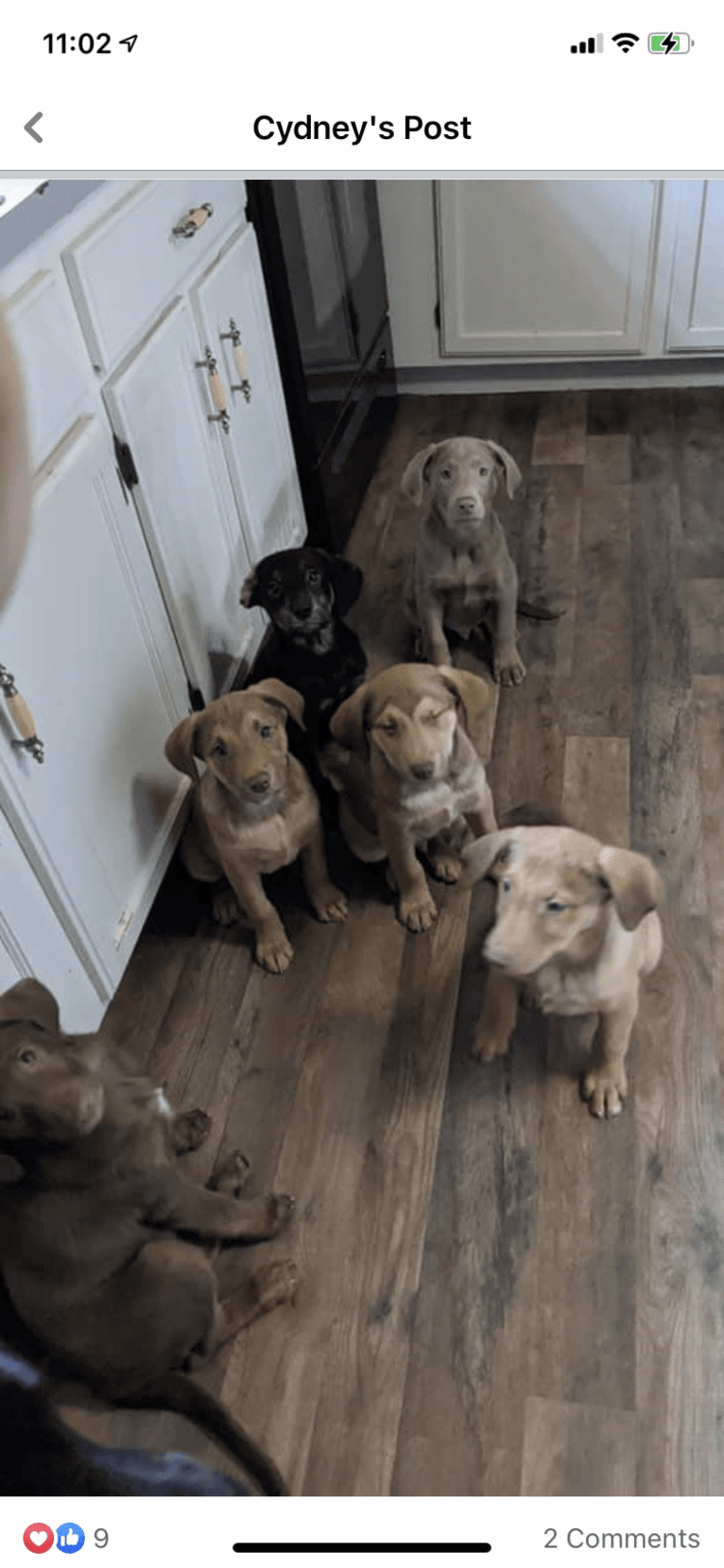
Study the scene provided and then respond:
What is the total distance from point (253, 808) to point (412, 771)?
328 mm

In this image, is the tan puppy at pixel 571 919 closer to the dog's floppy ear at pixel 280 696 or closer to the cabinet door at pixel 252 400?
the dog's floppy ear at pixel 280 696

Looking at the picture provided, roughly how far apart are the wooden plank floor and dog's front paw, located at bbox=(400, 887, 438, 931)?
0.10 feet

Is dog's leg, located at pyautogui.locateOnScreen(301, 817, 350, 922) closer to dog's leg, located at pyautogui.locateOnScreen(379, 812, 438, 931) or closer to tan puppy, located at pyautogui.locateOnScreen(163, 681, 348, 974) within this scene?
tan puppy, located at pyautogui.locateOnScreen(163, 681, 348, 974)

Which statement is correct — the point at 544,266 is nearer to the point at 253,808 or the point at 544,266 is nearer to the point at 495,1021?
the point at 253,808

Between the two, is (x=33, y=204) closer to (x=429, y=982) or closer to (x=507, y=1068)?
(x=429, y=982)

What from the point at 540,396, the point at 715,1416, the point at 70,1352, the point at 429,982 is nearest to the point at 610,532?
the point at 540,396

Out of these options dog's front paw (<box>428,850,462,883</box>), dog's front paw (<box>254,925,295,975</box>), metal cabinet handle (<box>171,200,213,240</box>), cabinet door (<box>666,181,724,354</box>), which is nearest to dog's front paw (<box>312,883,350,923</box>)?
dog's front paw (<box>254,925,295,975</box>)

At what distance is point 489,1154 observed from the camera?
179 centimetres

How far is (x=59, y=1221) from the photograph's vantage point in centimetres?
132

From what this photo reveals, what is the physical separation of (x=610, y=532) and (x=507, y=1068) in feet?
6.23

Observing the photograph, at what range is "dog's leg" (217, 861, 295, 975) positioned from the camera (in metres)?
2.08
